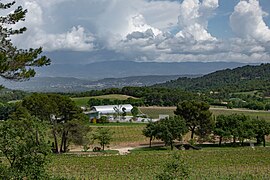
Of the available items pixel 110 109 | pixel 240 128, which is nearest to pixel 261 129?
pixel 240 128

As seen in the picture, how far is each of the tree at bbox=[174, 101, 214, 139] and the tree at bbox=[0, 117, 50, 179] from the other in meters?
43.3

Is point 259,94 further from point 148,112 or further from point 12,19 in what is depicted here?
point 12,19

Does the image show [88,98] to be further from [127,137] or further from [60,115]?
[60,115]

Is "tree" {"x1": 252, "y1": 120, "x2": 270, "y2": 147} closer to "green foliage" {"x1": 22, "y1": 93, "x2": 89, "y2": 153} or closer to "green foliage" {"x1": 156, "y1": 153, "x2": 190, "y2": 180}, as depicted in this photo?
"green foliage" {"x1": 22, "y1": 93, "x2": 89, "y2": 153}

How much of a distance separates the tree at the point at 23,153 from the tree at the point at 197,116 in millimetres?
43260

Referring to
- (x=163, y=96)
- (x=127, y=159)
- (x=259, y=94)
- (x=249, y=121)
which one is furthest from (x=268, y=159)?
(x=259, y=94)

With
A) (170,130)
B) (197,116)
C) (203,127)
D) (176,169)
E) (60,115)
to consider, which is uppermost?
(176,169)

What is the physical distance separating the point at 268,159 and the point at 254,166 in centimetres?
495

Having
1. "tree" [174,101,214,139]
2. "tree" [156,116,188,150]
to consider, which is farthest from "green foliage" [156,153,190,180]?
"tree" [174,101,214,139]

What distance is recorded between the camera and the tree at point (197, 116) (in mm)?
54281

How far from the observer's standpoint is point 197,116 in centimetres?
5581

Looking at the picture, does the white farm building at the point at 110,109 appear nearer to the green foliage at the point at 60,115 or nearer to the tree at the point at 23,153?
the green foliage at the point at 60,115

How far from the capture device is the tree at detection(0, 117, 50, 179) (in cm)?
1257

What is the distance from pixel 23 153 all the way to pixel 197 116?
45.1m
